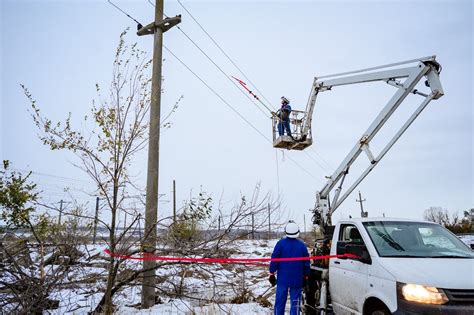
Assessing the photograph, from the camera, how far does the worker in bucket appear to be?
5.62 m

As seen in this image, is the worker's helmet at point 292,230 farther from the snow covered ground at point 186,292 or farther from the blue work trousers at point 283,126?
the blue work trousers at point 283,126

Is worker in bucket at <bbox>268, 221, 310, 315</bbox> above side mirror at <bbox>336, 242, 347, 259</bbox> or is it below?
below

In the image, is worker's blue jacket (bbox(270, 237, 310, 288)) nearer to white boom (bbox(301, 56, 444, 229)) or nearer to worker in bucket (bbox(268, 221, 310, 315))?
worker in bucket (bbox(268, 221, 310, 315))

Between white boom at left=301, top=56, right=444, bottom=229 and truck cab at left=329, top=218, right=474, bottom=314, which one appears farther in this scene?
white boom at left=301, top=56, right=444, bottom=229

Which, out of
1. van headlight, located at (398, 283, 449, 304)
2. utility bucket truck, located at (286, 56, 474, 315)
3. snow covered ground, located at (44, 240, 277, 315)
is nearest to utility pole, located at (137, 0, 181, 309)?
snow covered ground, located at (44, 240, 277, 315)

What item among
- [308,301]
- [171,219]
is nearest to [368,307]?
[308,301]

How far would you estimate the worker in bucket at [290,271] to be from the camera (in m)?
5.62

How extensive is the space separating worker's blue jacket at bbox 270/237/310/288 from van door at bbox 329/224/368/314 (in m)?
0.52

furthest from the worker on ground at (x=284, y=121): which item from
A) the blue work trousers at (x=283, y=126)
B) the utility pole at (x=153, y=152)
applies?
the utility pole at (x=153, y=152)

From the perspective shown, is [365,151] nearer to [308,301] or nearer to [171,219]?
[308,301]

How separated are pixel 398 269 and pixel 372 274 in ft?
1.50

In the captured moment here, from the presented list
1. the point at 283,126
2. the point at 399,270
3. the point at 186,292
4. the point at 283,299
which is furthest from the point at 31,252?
the point at 283,126

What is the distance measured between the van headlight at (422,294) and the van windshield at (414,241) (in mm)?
743

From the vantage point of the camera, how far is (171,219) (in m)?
6.21
